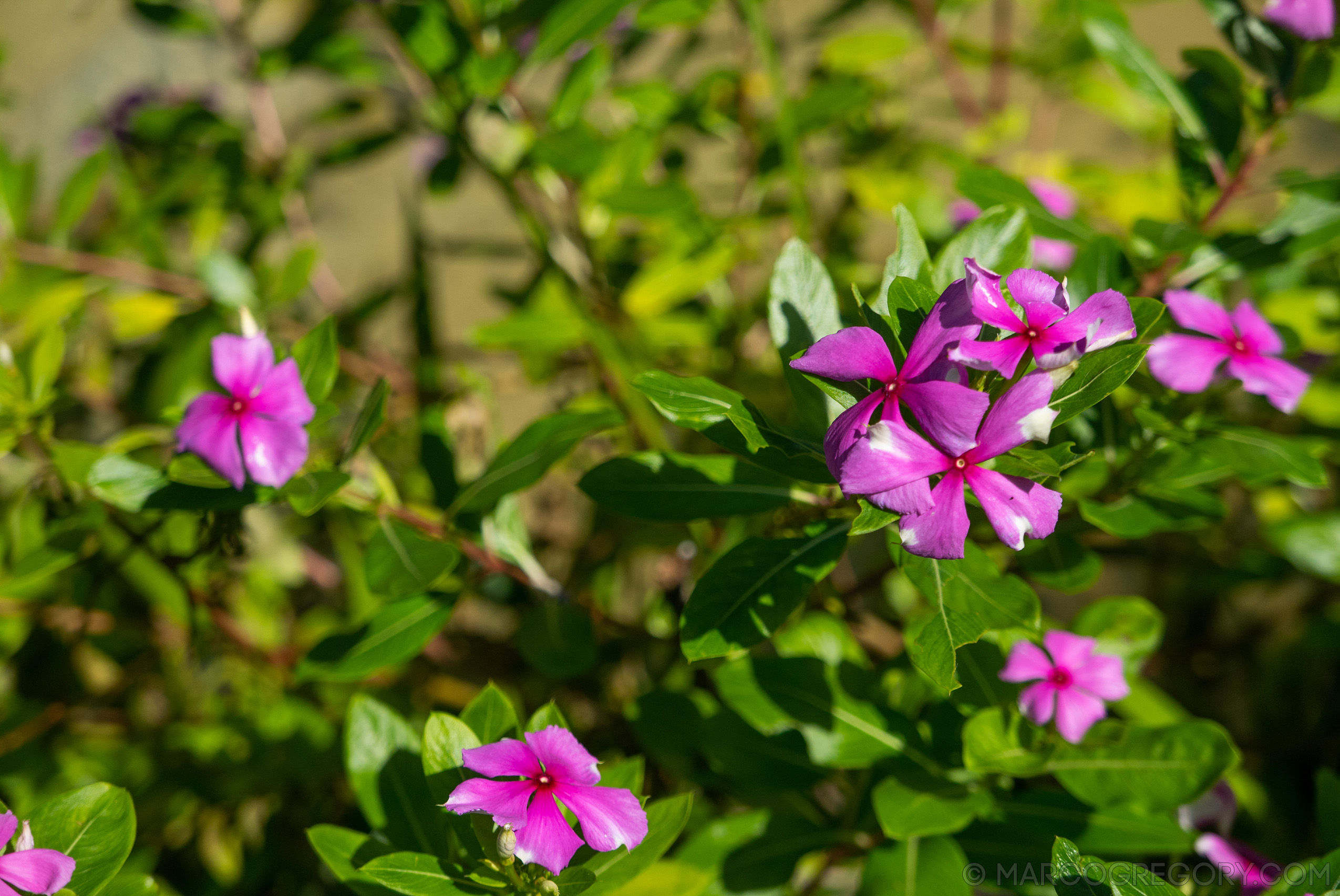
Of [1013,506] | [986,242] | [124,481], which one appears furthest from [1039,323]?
[124,481]

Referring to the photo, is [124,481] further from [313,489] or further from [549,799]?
[549,799]

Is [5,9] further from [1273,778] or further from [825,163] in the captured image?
[1273,778]

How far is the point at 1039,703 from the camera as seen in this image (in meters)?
0.83

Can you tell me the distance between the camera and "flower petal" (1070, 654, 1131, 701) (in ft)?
2.79

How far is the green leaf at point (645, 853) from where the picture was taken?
0.78 metres

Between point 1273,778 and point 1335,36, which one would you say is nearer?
point 1335,36

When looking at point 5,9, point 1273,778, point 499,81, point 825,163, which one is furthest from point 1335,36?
point 5,9

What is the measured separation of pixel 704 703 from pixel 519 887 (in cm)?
37

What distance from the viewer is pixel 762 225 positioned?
168cm

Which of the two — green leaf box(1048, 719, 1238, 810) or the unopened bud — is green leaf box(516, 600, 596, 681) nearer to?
the unopened bud

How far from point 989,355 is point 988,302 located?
3cm

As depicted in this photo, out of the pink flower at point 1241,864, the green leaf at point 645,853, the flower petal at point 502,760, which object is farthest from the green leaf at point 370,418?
the pink flower at point 1241,864

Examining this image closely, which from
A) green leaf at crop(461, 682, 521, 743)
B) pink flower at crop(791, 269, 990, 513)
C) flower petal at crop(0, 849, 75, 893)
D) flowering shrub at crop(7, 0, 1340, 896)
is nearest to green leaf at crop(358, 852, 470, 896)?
flowering shrub at crop(7, 0, 1340, 896)

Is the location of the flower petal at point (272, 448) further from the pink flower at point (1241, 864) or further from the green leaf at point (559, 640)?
the pink flower at point (1241, 864)
